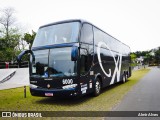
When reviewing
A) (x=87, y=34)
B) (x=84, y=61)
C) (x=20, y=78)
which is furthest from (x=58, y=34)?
(x=20, y=78)

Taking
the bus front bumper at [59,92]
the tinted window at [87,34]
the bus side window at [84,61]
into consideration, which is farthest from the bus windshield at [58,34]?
the bus front bumper at [59,92]

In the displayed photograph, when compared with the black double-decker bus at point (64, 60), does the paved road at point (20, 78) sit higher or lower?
lower

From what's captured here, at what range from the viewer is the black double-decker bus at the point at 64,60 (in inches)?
383

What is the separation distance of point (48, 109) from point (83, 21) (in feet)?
14.7

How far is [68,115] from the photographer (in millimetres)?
7820

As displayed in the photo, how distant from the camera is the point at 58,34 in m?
10.6

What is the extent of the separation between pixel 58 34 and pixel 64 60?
1.51m

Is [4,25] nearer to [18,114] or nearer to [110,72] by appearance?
[110,72]

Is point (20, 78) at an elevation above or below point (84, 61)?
below

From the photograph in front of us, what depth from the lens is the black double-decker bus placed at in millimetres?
9719

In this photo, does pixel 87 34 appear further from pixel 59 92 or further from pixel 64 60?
pixel 59 92

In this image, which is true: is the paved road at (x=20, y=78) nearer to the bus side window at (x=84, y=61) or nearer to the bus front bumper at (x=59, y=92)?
the bus front bumper at (x=59, y=92)

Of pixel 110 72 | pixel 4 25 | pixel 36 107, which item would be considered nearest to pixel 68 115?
pixel 36 107

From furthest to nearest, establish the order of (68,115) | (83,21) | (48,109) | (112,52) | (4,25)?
(4,25)
(112,52)
(83,21)
(48,109)
(68,115)
